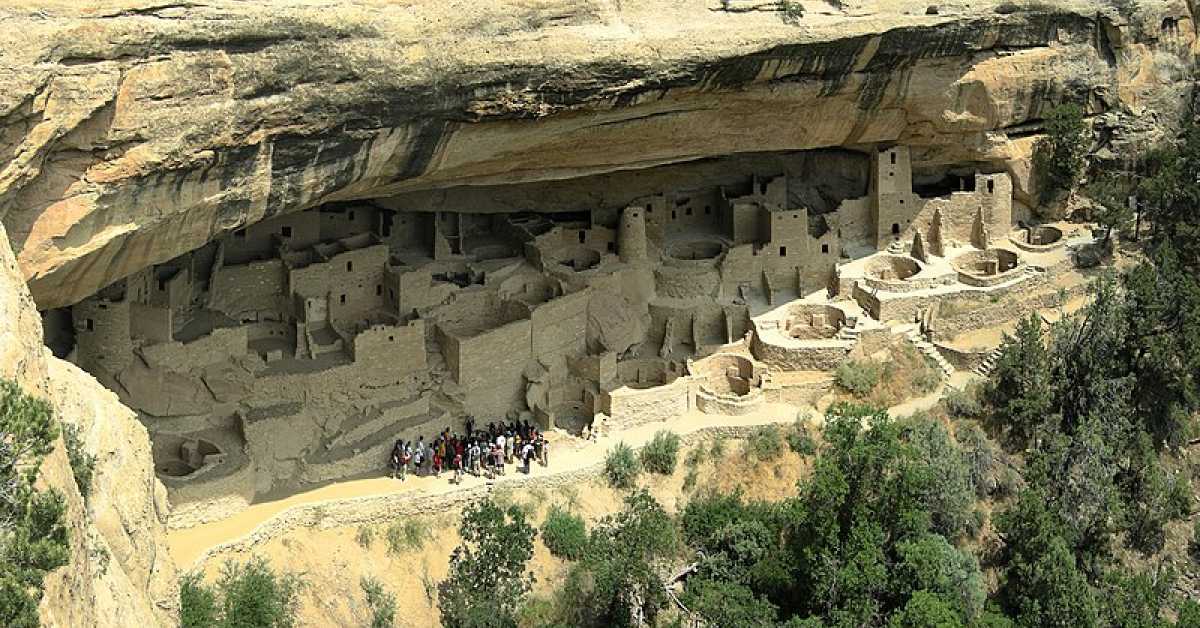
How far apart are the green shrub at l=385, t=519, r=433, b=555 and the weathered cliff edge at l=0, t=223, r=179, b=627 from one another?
6.88 metres

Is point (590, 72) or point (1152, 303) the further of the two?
point (1152, 303)

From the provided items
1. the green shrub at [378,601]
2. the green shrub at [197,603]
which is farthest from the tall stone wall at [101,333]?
the green shrub at [378,601]

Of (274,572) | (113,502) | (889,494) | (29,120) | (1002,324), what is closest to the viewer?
(113,502)

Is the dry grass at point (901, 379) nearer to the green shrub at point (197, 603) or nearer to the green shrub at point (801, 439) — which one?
the green shrub at point (801, 439)

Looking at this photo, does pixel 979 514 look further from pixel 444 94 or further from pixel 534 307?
pixel 444 94

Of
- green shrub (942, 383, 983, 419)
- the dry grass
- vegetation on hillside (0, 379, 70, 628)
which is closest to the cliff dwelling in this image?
the dry grass

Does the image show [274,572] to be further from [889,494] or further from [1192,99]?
[1192,99]

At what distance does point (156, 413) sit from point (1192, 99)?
19.4 metres

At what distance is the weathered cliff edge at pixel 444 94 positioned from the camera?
14.7 m

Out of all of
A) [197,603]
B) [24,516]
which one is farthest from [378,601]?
[24,516]

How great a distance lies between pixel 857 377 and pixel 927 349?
164 centimetres

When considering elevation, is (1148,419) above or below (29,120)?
below

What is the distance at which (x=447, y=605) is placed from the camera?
1938cm

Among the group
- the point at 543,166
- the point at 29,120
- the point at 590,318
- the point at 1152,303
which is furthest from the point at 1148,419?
the point at 29,120
